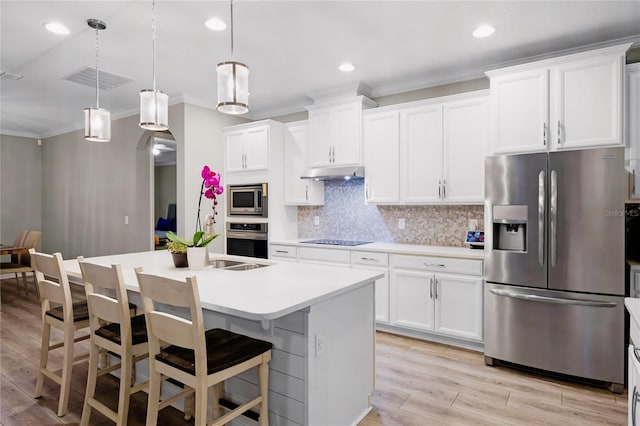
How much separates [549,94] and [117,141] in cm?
566

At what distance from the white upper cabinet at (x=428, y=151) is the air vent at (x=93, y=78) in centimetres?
271

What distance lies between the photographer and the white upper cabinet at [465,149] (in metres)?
3.45

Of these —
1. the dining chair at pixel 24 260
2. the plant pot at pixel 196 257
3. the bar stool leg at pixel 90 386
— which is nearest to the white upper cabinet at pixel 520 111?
the plant pot at pixel 196 257

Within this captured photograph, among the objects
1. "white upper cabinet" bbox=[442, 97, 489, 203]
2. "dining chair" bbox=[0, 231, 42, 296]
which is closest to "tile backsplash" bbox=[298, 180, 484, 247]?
"white upper cabinet" bbox=[442, 97, 489, 203]

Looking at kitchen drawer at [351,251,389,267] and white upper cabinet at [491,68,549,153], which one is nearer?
white upper cabinet at [491,68,549,153]

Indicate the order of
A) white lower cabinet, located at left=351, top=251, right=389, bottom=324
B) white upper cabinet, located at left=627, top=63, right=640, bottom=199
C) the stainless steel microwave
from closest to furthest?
white upper cabinet, located at left=627, top=63, right=640, bottom=199 → white lower cabinet, located at left=351, top=251, right=389, bottom=324 → the stainless steel microwave

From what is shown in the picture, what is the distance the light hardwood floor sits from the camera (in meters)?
2.25

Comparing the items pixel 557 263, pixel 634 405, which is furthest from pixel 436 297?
pixel 634 405

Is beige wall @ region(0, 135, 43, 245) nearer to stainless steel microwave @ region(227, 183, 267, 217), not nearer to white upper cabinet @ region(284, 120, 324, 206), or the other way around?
stainless steel microwave @ region(227, 183, 267, 217)

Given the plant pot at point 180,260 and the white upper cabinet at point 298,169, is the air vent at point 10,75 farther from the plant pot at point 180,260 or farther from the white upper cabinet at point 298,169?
the plant pot at point 180,260

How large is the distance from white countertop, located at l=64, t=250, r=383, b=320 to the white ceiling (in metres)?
1.79

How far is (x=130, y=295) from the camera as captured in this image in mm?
2633

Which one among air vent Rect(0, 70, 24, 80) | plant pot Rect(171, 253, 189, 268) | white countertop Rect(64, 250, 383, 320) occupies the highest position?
air vent Rect(0, 70, 24, 80)

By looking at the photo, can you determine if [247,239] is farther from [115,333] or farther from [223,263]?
[115,333]
